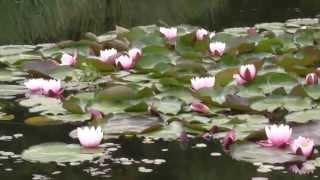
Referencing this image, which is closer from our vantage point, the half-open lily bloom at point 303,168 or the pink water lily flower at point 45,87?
the half-open lily bloom at point 303,168

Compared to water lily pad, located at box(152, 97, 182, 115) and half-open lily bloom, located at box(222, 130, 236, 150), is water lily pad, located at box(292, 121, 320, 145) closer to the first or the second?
half-open lily bloom, located at box(222, 130, 236, 150)

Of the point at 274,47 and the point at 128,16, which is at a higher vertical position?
the point at 128,16

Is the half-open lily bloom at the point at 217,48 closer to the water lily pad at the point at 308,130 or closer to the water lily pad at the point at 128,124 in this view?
the water lily pad at the point at 128,124

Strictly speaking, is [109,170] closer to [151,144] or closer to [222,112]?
[151,144]

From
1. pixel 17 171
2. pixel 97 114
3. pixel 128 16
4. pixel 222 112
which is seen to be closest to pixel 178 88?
pixel 222 112

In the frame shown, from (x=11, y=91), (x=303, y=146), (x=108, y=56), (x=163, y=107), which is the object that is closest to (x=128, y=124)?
(x=163, y=107)

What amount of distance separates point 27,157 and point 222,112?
98 centimetres

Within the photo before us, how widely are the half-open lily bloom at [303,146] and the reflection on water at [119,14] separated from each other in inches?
131

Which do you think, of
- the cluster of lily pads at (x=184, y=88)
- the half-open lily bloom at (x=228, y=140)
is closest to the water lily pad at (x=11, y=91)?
the cluster of lily pads at (x=184, y=88)

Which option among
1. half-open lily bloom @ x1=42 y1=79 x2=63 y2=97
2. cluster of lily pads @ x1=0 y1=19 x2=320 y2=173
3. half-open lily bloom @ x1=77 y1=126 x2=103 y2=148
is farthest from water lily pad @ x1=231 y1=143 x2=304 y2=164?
half-open lily bloom @ x1=42 y1=79 x2=63 y2=97

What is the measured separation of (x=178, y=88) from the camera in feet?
11.5

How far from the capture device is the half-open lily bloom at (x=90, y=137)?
2.67 m

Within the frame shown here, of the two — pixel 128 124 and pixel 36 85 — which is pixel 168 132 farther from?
pixel 36 85

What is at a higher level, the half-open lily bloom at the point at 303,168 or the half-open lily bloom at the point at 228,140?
the half-open lily bloom at the point at 228,140
